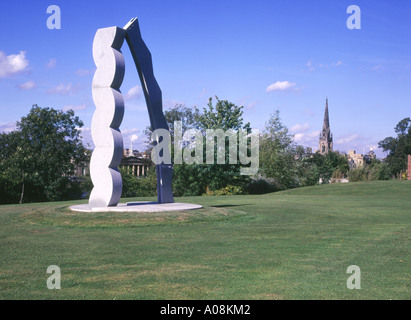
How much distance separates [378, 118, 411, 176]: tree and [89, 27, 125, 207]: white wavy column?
2723 inches

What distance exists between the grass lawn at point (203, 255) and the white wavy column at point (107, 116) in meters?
1.46

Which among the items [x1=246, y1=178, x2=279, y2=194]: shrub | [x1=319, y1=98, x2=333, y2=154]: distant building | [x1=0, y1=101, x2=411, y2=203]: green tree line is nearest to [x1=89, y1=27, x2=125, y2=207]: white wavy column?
[x1=0, y1=101, x2=411, y2=203]: green tree line

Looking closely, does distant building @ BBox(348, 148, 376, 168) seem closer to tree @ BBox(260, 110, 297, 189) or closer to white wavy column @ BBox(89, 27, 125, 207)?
tree @ BBox(260, 110, 297, 189)

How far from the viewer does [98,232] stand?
13.5 m

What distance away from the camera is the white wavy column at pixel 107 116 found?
1648 centimetres

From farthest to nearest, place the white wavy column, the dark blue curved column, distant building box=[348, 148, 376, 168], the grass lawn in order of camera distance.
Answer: distant building box=[348, 148, 376, 168]
the dark blue curved column
the white wavy column
the grass lawn

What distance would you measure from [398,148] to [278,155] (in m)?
38.0

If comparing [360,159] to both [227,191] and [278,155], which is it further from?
[227,191]

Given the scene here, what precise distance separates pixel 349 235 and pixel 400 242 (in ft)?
5.09

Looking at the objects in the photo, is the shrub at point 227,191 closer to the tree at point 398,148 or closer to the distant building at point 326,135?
the tree at point 398,148

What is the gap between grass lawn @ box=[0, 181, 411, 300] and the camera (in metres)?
7.02

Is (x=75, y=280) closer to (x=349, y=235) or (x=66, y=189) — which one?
(x=349, y=235)
